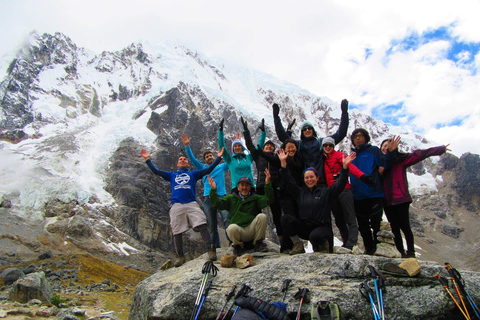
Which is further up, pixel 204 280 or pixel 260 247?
pixel 260 247

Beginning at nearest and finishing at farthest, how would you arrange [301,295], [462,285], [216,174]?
1. [462,285]
2. [301,295]
3. [216,174]

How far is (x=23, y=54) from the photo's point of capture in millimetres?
139250

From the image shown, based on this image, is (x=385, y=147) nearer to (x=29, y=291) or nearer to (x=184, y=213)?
(x=184, y=213)

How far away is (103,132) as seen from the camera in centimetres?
11338

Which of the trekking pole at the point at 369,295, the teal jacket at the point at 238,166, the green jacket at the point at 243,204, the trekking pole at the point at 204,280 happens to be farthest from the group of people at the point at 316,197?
the trekking pole at the point at 369,295

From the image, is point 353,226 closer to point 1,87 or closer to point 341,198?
point 341,198

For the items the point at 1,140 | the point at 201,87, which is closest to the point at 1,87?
the point at 1,140

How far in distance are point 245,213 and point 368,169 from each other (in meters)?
3.29

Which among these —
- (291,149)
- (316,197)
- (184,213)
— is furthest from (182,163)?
(316,197)

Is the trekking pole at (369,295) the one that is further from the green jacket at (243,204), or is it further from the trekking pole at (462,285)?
the green jacket at (243,204)

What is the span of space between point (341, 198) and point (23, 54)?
6585 inches

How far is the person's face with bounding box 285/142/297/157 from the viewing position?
8.42 metres

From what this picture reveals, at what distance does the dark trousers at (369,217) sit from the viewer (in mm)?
7988

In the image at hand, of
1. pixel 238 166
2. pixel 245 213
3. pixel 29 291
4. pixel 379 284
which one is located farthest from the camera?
pixel 29 291
